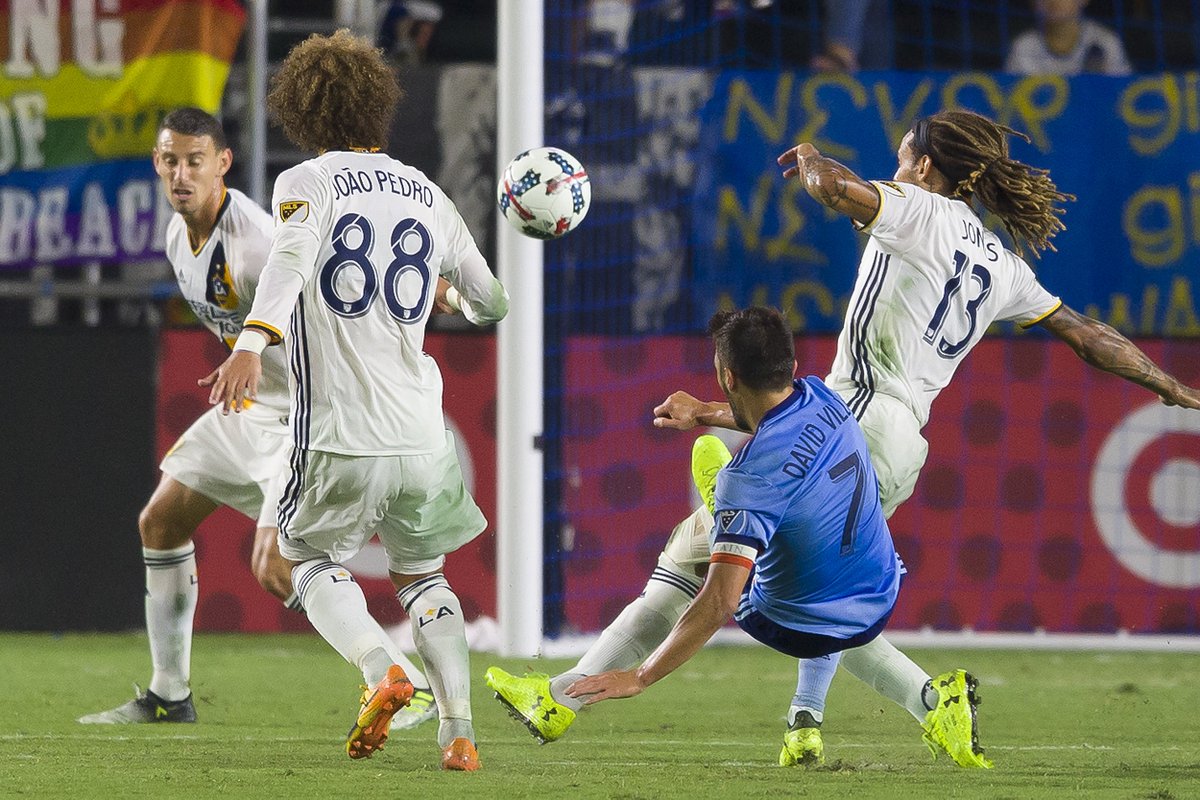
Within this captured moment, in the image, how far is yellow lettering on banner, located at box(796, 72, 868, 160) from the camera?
848 centimetres

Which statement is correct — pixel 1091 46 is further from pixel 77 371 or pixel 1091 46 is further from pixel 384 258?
pixel 384 258

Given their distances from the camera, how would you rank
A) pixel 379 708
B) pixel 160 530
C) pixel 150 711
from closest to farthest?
pixel 379 708, pixel 150 711, pixel 160 530

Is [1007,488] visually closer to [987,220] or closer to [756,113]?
[987,220]

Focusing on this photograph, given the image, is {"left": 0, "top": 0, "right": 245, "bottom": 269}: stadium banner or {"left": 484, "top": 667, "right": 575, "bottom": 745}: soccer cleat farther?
{"left": 0, "top": 0, "right": 245, "bottom": 269}: stadium banner

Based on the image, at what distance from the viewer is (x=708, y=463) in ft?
15.7

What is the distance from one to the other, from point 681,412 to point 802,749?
94 centimetres

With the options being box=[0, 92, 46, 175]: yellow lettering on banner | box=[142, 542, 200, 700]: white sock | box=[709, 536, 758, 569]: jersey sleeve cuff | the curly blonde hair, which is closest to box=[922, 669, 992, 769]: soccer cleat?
box=[709, 536, 758, 569]: jersey sleeve cuff

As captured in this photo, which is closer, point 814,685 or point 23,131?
point 814,685

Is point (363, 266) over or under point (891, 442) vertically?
over

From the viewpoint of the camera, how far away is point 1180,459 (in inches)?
316

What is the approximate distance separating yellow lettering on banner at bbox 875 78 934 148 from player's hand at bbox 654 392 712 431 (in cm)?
419

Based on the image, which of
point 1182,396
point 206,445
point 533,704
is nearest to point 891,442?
point 1182,396

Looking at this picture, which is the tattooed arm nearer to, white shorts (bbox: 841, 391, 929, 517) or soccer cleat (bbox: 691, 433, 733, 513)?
white shorts (bbox: 841, 391, 929, 517)

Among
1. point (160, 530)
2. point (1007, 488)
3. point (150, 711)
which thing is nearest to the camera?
point (150, 711)
